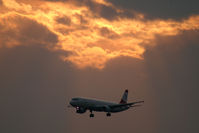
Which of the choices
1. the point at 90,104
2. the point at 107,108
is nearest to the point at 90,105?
the point at 90,104

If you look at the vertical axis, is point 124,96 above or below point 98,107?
above

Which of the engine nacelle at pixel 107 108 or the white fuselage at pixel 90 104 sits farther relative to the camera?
the engine nacelle at pixel 107 108

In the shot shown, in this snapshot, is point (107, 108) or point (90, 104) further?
point (107, 108)

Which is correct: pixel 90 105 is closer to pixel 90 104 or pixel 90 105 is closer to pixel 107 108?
pixel 90 104

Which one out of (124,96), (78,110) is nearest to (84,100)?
(78,110)

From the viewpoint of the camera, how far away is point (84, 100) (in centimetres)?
12250

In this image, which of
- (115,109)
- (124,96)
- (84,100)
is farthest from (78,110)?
(124,96)

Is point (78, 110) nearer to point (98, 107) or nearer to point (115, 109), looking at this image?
point (98, 107)

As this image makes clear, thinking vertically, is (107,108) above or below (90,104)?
below

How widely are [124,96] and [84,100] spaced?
37732 mm

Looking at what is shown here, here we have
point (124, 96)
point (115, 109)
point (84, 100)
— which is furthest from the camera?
point (124, 96)

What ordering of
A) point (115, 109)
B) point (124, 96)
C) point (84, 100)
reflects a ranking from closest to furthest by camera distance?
point (84, 100) < point (115, 109) < point (124, 96)

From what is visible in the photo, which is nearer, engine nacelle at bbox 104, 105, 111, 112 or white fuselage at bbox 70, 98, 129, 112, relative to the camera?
white fuselage at bbox 70, 98, 129, 112

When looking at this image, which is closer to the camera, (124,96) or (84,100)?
(84,100)
